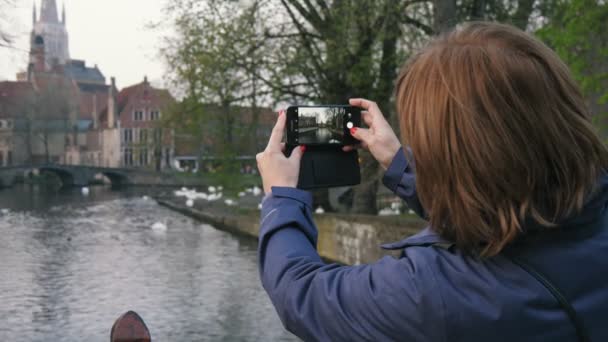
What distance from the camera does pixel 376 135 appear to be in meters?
1.52

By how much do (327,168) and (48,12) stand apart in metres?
117

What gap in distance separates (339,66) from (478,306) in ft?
41.5

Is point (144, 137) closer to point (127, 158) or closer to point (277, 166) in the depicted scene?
point (277, 166)

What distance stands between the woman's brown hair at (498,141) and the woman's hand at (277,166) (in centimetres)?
26

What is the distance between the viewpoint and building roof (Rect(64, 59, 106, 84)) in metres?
89.6

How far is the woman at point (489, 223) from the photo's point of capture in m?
1.03

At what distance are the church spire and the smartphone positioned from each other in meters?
115

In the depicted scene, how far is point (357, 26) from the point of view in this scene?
42.4 ft

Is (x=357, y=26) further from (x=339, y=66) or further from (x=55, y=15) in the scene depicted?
(x=55, y=15)

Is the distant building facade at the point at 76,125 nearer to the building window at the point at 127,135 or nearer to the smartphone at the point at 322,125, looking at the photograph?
the building window at the point at 127,135

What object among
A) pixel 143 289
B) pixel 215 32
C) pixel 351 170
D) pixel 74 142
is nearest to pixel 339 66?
pixel 215 32

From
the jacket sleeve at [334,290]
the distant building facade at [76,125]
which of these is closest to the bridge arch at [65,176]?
the distant building facade at [76,125]

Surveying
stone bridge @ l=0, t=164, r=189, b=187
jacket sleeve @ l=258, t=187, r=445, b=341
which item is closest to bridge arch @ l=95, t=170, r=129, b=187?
stone bridge @ l=0, t=164, r=189, b=187

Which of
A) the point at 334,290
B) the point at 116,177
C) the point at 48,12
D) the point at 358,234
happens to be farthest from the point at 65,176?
the point at 48,12
